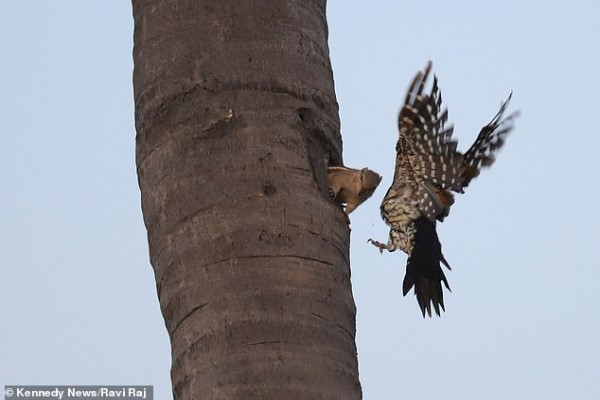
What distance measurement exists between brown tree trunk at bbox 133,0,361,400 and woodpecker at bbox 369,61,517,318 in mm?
1543

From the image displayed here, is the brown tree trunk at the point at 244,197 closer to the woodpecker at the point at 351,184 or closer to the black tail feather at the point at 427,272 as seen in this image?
the woodpecker at the point at 351,184

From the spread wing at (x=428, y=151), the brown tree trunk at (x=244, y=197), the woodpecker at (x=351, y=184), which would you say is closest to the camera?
the brown tree trunk at (x=244, y=197)

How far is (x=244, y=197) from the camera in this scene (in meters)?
3.09

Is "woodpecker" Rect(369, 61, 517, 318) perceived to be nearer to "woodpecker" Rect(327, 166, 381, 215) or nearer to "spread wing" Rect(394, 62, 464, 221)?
"spread wing" Rect(394, 62, 464, 221)

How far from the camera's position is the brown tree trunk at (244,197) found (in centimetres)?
284

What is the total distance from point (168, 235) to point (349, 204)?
114 centimetres

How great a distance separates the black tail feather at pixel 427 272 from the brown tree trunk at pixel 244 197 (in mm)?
2421

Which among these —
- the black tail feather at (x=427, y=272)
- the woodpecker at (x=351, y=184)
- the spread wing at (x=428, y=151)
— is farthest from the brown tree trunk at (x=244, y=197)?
the black tail feather at (x=427, y=272)

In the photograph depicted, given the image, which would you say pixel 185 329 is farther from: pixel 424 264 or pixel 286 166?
pixel 424 264

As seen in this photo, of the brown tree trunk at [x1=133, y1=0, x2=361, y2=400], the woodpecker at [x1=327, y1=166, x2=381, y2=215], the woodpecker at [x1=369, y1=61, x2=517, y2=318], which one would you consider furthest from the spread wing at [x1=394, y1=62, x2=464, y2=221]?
the brown tree trunk at [x1=133, y1=0, x2=361, y2=400]

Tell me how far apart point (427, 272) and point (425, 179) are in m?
0.69

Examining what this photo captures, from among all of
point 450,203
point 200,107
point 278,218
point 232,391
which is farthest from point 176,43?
point 450,203

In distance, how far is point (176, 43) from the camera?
348 cm

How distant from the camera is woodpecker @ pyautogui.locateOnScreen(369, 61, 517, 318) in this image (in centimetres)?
521
